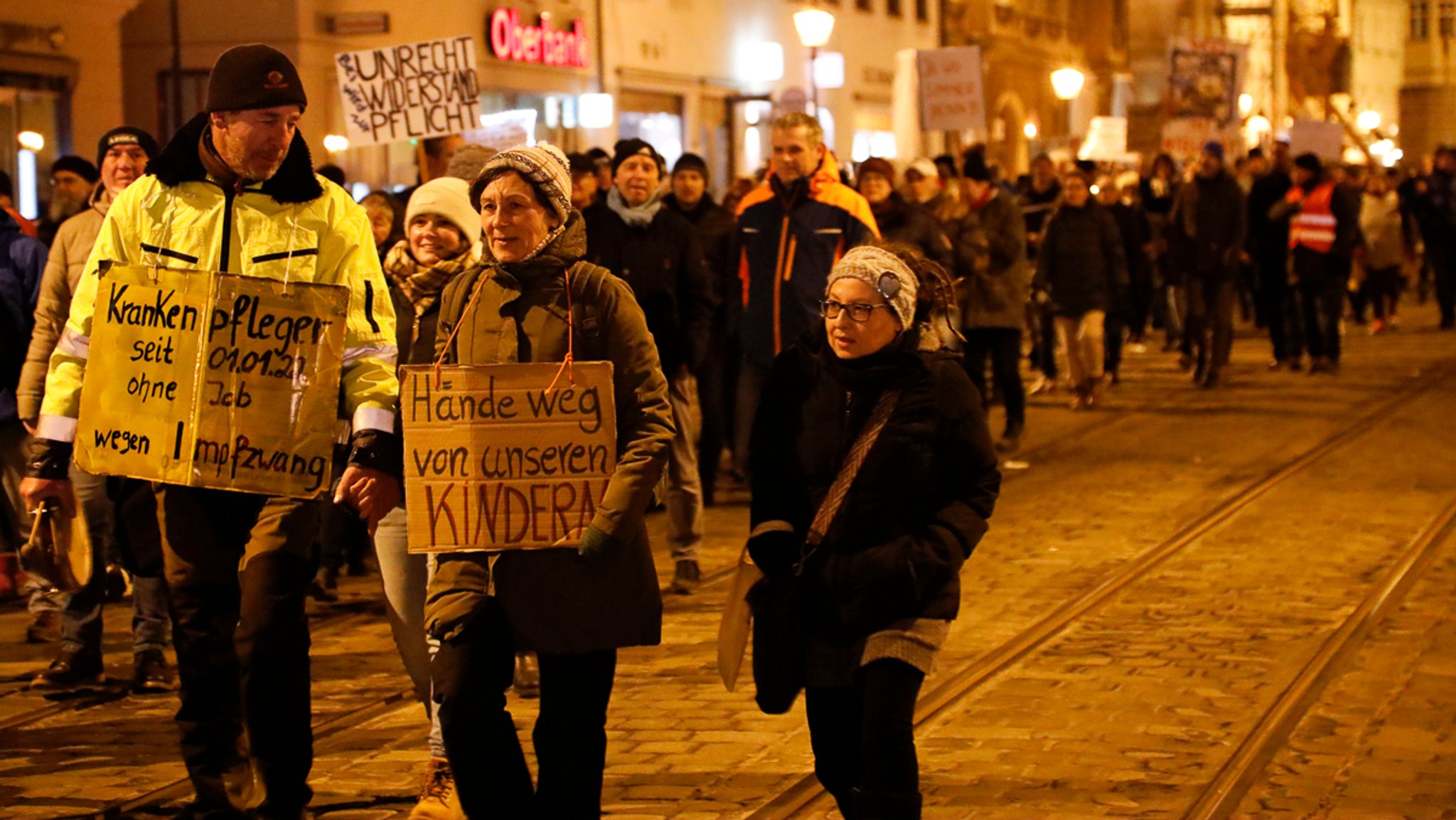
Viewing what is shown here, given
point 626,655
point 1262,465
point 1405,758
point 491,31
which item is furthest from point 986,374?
point 1405,758

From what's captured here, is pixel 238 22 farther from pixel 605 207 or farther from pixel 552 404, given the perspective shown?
pixel 552 404

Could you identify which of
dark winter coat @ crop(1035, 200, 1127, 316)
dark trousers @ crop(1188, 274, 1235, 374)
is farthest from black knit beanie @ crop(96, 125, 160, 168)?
dark trousers @ crop(1188, 274, 1235, 374)

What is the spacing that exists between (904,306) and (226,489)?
1.84 meters

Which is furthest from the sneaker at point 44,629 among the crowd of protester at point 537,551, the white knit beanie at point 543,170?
the white knit beanie at point 543,170

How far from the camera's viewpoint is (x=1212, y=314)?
19.3m

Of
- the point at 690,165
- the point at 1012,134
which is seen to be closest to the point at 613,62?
the point at 1012,134

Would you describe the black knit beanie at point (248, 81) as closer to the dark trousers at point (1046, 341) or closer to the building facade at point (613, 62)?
the dark trousers at point (1046, 341)

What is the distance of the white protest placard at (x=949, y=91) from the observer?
78.4 feet

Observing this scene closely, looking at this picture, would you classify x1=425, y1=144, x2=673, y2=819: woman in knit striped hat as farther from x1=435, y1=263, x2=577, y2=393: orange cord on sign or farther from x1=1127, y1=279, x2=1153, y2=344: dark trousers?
x1=1127, y1=279, x2=1153, y2=344: dark trousers

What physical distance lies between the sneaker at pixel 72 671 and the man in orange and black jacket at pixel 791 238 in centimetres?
310

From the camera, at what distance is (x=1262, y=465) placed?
1431 cm

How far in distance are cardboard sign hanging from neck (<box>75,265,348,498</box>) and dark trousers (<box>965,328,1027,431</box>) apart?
953 cm

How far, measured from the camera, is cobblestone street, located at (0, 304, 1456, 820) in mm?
6648

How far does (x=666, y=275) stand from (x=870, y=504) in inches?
206
